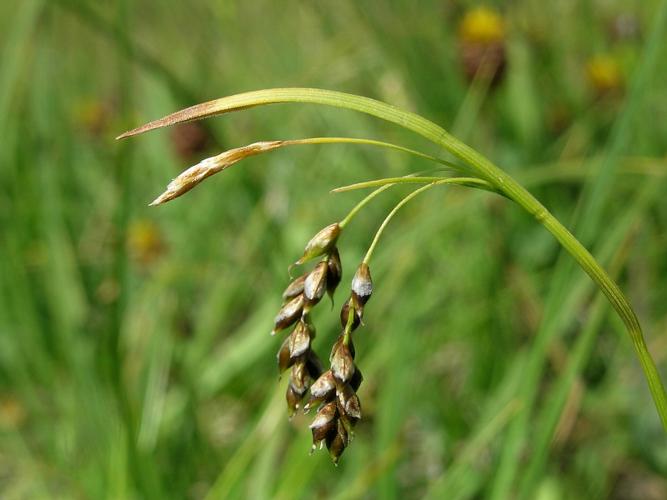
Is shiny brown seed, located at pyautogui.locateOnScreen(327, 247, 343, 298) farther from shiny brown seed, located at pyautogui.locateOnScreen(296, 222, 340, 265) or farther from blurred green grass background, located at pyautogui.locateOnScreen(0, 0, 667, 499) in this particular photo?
blurred green grass background, located at pyautogui.locateOnScreen(0, 0, 667, 499)

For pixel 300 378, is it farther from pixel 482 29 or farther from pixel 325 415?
pixel 482 29

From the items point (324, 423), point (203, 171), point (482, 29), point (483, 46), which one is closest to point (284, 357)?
point (324, 423)

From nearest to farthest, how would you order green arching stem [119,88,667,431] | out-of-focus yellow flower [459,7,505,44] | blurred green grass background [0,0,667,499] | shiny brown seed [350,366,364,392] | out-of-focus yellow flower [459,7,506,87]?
green arching stem [119,88,667,431] → shiny brown seed [350,366,364,392] → blurred green grass background [0,0,667,499] → out-of-focus yellow flower [459,7,506,87] → out-of-focus yellow flower [459,7,505,44]

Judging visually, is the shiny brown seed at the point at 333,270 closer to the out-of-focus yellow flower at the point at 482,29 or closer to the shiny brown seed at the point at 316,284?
the shiny brown seed at the point at 316,284

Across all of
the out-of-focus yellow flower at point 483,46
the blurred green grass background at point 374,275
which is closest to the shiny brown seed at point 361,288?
the blurred green grass background at point 374,275

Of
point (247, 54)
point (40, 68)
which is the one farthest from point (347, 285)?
point (247, 54)

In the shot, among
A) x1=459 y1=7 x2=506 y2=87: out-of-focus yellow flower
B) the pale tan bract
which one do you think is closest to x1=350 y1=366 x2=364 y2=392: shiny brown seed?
the pale tan bract

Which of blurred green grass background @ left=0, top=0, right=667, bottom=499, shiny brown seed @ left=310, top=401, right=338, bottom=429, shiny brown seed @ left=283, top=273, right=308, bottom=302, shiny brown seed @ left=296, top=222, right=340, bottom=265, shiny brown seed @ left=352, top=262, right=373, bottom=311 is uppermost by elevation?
shiny brown seed @ left=296, top=222, right=340, bottom=265
